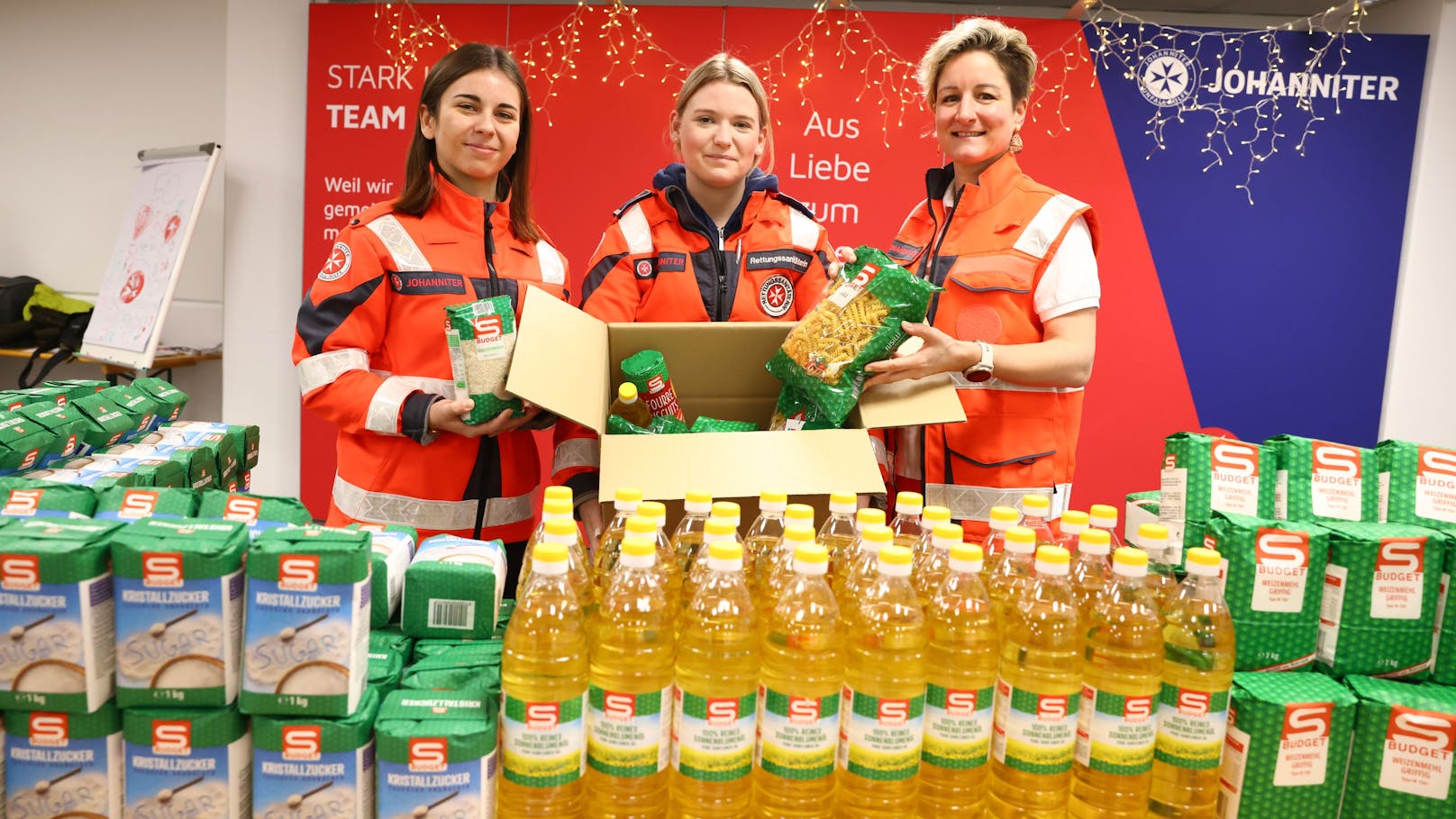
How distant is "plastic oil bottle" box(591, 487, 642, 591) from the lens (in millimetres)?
1446

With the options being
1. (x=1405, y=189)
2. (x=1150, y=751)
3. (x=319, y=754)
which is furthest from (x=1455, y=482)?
(x=1405, y=189)

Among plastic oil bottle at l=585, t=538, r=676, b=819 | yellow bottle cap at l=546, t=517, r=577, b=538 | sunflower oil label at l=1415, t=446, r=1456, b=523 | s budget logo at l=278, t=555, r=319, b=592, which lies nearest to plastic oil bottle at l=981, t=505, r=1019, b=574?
plastic oil bottle at l=585, t=538, r=676, b=819

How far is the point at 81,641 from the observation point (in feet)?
3.71

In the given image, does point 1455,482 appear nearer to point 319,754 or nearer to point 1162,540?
point 1162,540

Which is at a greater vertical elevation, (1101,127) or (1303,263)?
(1101,127)

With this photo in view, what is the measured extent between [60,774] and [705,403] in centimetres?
142

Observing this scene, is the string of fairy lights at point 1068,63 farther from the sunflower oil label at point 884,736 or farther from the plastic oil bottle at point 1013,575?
the sunflower oil label at point 884,736

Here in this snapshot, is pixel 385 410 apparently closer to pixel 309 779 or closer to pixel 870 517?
pixel 309 779

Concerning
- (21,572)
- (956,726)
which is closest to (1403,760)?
(956,726)

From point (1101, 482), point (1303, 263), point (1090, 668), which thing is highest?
point (1303, 263)

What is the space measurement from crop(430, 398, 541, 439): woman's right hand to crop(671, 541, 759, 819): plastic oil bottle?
2.97 feet

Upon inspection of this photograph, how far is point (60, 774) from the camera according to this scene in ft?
3.82

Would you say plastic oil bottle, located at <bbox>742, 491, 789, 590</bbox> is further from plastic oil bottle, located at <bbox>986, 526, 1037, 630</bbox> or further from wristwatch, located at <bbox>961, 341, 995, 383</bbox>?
wristwatch, located at <bbox>961, 341, 995, 383</bbox>

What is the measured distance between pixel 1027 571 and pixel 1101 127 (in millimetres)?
3892
